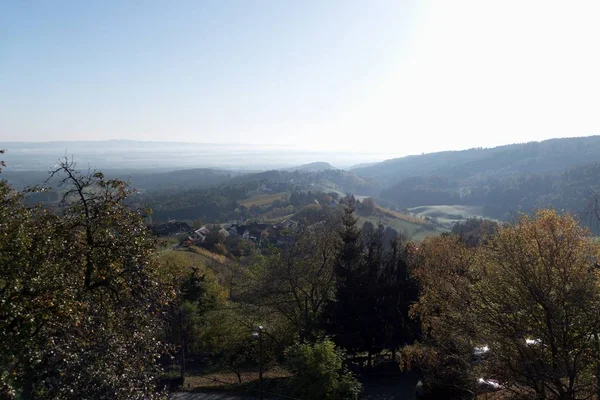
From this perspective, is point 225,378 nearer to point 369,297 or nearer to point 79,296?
point 369,297

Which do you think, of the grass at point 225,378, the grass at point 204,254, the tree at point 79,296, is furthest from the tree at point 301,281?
the grass at point 204,254

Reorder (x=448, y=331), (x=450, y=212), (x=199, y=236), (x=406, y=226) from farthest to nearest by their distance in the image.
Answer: (x=450, y=212) → (x=406, y=226) → (x=199, y=236) → (x=448, y=331)

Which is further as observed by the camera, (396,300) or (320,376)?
(396,300)

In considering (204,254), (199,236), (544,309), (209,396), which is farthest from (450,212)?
(544,309)

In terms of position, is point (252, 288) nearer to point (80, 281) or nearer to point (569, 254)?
point (80, 281)

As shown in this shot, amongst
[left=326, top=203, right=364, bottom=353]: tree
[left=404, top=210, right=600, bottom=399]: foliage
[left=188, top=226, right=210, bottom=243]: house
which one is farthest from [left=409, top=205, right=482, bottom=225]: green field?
[left=404, top=210, right=600, bottom=399]: foliage

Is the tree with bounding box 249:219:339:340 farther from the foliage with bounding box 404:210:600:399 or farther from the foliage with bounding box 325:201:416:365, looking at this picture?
the foliage with bounding box 404:210:600:399
